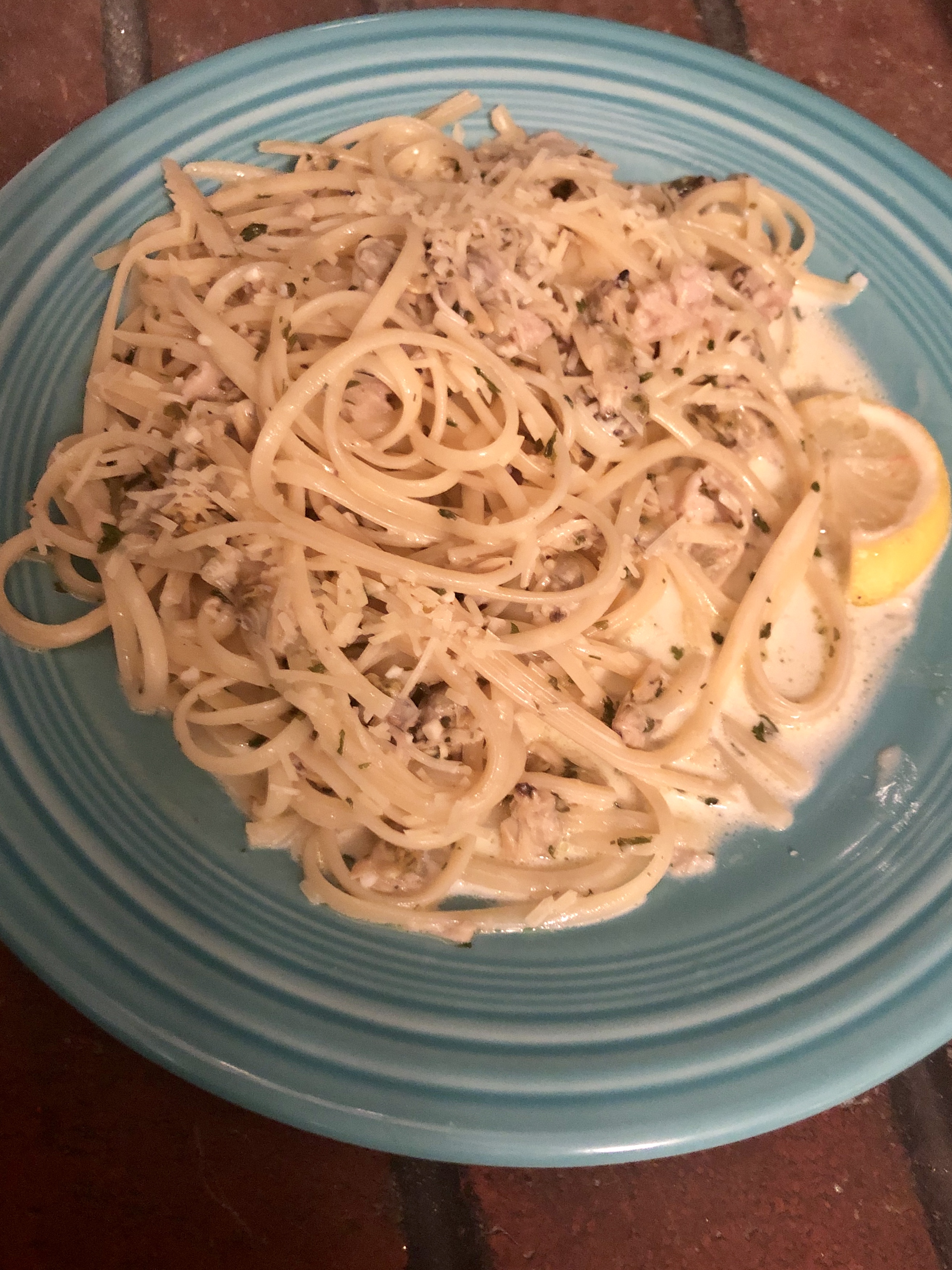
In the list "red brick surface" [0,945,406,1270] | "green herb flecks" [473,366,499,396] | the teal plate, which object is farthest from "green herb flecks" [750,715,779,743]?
"red brick surface" [0,945,406,1270]

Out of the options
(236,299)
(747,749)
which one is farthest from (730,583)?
(236,299)

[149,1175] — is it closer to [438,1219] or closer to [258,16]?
[438,1219]

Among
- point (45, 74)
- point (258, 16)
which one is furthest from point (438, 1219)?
point (258, 16)

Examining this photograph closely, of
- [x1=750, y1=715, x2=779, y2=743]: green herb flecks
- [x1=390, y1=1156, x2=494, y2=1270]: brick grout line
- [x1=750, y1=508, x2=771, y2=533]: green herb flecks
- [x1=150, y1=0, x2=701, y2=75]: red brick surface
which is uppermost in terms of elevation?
[x1=150, y1=0, x2=701, y2=75]: red brick surface

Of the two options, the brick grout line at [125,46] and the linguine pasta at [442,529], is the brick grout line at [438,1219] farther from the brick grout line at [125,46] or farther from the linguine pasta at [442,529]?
the brick grout line at [125,46]

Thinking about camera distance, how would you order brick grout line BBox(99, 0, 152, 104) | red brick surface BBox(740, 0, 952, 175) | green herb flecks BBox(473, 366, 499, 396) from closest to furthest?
green herb flecks BBox(473, 366, 499, 396), brick grout line BBox(99, 0, 152, 104), red brick surface BBox(740, 0, 952, 175)

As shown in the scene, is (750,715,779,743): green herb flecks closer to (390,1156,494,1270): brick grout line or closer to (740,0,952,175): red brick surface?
(390,1156,494,1270): brick grout line

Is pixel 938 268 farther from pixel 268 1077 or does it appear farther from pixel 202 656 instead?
pixel 268 1077

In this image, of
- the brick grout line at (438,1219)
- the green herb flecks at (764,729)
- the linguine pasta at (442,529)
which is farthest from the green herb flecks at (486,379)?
the brick grout line at (438,1219)
